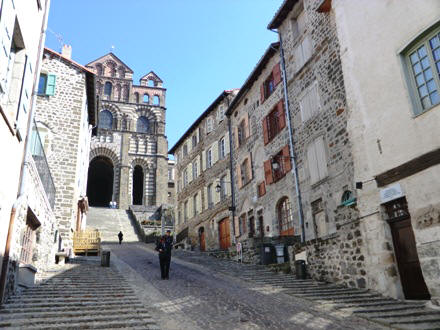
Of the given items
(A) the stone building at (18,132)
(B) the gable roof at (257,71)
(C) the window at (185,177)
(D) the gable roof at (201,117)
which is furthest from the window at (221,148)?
(A) the stone building at (18,132)

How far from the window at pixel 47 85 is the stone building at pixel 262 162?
904 cm

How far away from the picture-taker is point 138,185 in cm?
4559

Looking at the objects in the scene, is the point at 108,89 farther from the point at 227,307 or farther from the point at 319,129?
the point at 227,307

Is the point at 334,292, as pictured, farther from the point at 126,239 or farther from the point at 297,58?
the point at 126,239

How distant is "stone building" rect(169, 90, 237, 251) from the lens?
73.6 feet

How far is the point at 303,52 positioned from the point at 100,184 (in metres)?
38.6

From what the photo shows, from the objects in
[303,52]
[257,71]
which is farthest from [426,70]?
[257,71]

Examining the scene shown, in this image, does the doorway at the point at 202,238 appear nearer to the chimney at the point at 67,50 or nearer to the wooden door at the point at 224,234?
the wooden door at the point at 224,234

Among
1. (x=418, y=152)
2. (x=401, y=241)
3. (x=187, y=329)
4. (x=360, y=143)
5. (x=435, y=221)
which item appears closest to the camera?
(x=187, y=329)

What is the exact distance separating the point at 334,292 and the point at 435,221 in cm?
263

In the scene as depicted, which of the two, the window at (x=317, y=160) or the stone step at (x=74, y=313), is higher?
the window at (x=317, y=160)

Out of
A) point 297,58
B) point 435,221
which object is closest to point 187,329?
point 435,221

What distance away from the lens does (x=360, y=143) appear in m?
9.19

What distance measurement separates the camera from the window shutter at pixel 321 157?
43.5 ft
